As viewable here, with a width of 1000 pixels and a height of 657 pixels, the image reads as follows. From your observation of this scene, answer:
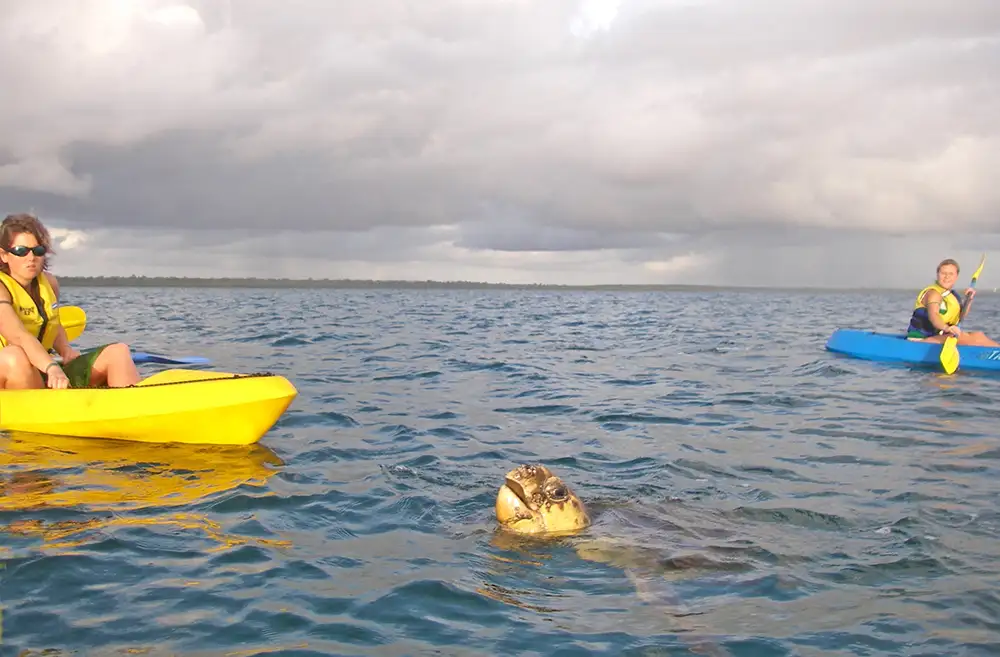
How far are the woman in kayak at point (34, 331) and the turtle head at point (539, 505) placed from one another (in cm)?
525

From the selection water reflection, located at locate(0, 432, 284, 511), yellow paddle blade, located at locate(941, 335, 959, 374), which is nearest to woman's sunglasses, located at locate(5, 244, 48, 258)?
water reflection, located at locate(0, 432, 284, 511)

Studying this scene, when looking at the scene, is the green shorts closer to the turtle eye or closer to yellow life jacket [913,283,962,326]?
the turtle eye

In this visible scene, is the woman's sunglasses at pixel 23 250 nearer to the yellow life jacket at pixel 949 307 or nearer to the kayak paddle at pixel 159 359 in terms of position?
the kayak paddle at pixel 159 359

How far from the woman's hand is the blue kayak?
16.4 meters

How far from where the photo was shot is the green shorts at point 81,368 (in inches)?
365

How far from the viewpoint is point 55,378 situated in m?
8.62

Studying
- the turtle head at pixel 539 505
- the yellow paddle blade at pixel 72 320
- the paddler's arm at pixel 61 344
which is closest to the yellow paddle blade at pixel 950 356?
the turtle head at pixel 539 505

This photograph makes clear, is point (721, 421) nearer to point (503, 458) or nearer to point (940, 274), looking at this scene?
point (503, 458)

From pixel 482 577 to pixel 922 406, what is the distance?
971 centimetres

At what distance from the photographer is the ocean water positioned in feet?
14.9

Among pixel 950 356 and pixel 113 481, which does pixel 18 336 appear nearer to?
pixel 113 481

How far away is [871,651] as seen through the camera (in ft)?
14.4

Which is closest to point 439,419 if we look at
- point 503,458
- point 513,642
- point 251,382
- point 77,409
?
point 503,458

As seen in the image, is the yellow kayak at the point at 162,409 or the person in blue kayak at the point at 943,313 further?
the person in blue kayak at the point at 943,313
